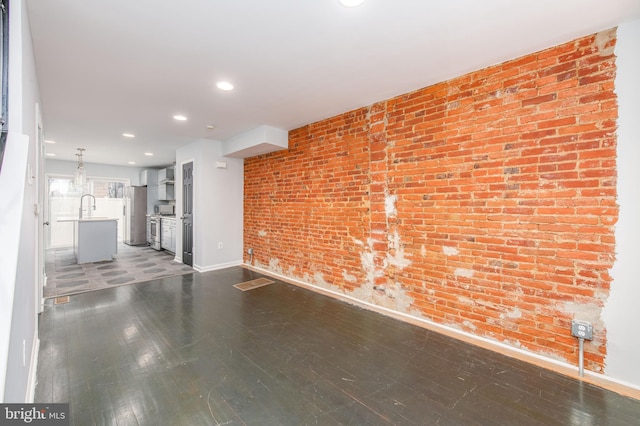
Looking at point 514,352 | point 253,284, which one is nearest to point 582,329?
point 514,352

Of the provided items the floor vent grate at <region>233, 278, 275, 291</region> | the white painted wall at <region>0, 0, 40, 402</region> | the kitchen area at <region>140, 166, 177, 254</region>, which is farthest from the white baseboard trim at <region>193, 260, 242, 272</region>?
the white painted wall at <region>0, 0, 40, 402</region>

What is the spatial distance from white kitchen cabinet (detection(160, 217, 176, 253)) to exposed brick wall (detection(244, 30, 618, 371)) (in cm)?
446

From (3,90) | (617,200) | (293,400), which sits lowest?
(293,400)

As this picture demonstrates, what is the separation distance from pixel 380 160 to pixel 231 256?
369 cm

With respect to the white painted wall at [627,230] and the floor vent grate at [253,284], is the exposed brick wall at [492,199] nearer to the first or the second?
the white painted wall at [627,230]

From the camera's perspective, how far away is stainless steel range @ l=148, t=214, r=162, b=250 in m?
7.16

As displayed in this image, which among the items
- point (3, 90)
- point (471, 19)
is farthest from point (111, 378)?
point (471, 19)

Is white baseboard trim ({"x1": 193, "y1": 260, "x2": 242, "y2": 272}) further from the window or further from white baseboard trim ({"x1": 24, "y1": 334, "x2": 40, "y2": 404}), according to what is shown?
the window

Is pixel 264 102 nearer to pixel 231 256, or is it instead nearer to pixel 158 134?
pixel 158 134

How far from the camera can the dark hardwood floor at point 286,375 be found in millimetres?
1655

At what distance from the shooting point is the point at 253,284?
432cm

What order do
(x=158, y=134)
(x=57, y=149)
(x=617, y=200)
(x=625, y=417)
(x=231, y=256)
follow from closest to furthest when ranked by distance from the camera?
(x=625, y=417) < (x=617, y=200) < (x=158, y=134) < (x=231, y=256) < (x=57, y=149)

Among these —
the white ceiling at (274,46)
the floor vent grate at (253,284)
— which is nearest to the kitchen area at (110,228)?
the floor vent grate at (253,284)

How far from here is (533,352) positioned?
2.24m
